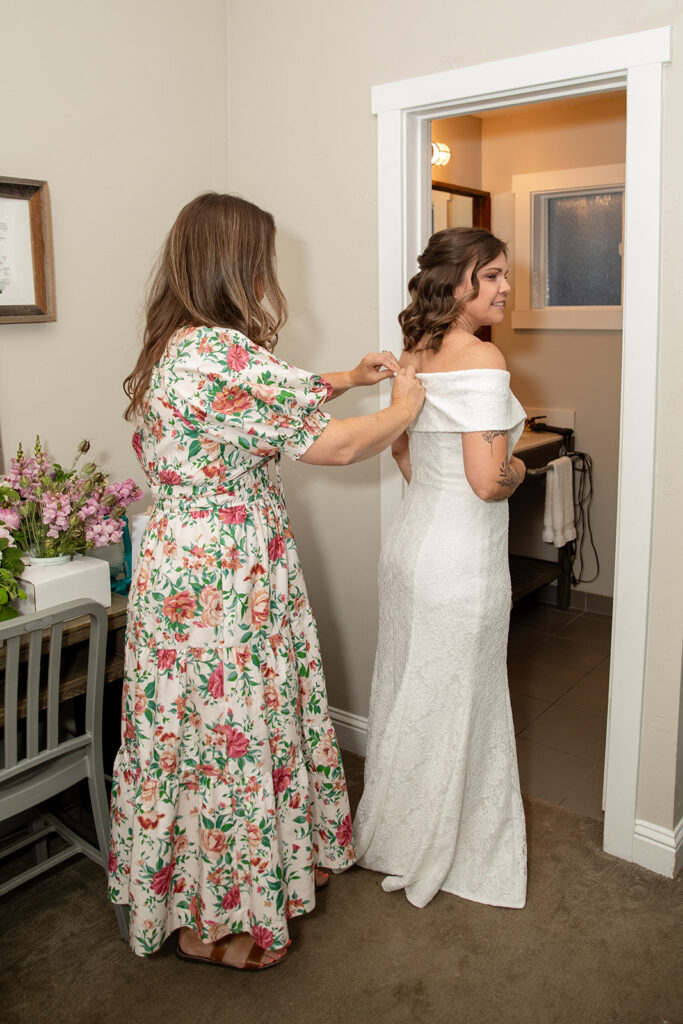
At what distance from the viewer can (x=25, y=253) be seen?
7.73ft

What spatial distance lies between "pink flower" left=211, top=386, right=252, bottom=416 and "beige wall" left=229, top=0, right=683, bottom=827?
98cm

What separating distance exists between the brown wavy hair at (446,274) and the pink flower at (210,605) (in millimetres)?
761

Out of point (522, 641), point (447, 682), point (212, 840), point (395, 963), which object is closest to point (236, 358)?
point (447, 682)

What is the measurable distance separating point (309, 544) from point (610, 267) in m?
2.07

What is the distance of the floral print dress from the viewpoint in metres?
1.84

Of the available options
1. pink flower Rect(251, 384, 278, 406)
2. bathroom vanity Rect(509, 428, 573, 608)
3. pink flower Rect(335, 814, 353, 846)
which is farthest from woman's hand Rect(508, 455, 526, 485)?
bathroom vanity Rect(509, 428, 573, 608)

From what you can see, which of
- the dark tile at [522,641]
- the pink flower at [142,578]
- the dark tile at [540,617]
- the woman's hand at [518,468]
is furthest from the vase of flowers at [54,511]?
the dark tile at [540,617]

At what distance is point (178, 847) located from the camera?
6.52 ft

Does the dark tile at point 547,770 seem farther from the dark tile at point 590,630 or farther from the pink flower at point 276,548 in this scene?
the pink flower at point 276,548

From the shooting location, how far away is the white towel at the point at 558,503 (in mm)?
3924

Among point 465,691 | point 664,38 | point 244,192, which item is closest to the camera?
point 664,38

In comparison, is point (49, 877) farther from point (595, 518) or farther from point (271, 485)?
point (595, 518)

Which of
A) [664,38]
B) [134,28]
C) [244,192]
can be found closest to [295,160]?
[244,192]

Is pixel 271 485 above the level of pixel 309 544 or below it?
above
